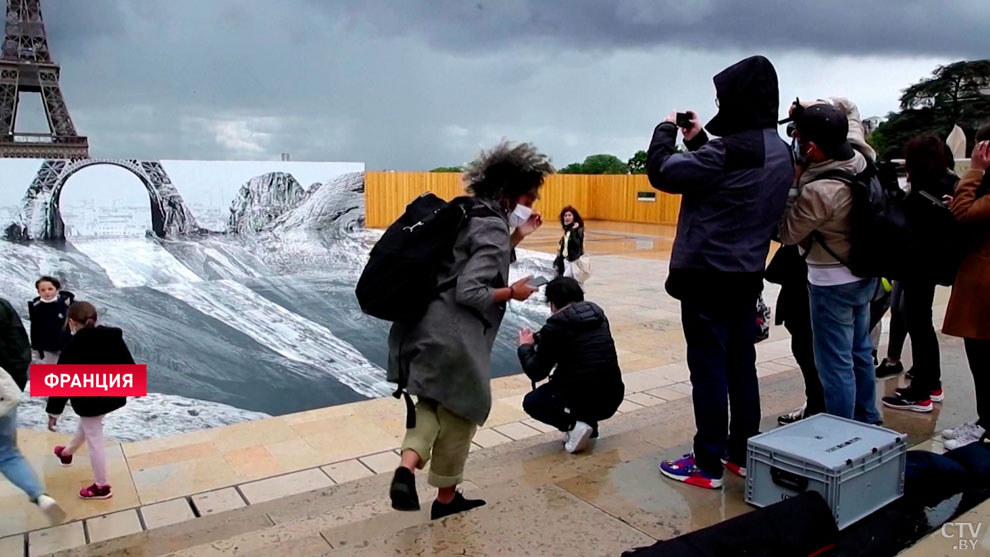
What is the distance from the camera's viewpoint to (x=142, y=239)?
47.5ft

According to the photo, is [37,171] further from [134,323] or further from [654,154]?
[654,154]

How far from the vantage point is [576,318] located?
3.78m

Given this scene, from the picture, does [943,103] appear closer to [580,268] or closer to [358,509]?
[580,268]

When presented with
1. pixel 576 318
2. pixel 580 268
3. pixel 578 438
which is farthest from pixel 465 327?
pixel 580 268

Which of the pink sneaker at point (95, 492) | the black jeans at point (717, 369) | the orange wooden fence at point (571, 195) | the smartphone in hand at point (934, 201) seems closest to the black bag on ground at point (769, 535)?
the black jeans at point (717, 369)

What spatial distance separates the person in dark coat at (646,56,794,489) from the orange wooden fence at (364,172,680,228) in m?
22.4

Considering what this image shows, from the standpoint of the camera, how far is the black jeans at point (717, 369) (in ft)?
9.02

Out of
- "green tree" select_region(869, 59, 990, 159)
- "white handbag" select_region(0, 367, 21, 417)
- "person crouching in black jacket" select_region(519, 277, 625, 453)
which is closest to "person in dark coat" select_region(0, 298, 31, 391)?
"white handbag" select_region(0, 367, 21, 417)

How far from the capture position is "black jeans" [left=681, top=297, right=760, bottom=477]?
275 cm

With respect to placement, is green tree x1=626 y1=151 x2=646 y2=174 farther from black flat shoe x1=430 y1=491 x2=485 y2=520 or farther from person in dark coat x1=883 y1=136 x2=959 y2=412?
black flat shoe x1=430 y1=491 x2=485 y2=520

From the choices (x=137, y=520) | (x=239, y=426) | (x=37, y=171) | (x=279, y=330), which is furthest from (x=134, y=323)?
(x=37, y=171)

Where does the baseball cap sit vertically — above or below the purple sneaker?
above

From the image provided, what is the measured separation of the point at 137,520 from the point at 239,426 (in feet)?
5.47

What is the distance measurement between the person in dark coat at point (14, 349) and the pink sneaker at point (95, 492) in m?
0.73
